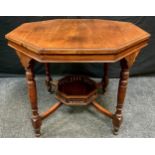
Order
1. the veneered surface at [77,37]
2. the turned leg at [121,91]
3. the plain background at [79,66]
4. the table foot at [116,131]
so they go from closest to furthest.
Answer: the veneered surface at [77,37], the turned leg at [121,91], the table foot at [116,131], the plain background at [79,66]

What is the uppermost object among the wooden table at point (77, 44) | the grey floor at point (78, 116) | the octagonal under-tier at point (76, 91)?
the wooden table at point (77, 44)

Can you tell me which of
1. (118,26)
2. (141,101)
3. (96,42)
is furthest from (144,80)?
(96,42)

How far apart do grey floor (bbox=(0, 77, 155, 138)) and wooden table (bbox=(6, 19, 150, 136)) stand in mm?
116

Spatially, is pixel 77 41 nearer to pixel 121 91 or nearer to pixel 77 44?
pixel 77 44

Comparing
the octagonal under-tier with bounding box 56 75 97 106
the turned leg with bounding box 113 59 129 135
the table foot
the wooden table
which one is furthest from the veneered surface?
the table foot

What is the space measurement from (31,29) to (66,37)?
272 millimetres

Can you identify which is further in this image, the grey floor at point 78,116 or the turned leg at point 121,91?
the grey floor at point 78,116

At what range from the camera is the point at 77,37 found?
1018 millimetres

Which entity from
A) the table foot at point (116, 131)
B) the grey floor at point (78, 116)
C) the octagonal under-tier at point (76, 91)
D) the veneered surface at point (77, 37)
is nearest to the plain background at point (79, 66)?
the grey floor at point (78, 116)

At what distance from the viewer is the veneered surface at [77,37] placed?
2.90 ft

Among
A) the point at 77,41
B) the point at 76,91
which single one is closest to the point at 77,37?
the point at 77,41

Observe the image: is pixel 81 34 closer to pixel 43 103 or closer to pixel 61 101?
pixel 61 101

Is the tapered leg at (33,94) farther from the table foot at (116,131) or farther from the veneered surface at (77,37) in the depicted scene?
the table foot at (116,131)

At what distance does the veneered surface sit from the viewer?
A: 885 mm
